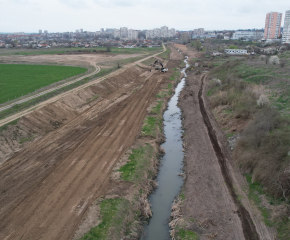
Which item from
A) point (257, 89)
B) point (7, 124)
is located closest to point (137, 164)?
point (7, 124)

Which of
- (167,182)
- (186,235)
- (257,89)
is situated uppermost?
(257,89)

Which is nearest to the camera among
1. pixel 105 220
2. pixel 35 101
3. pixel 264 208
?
pixel 105 220

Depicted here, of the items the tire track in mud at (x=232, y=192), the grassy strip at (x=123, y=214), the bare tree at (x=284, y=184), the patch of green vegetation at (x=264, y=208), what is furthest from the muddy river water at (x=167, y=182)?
the bare tree at (x=284, y=184)

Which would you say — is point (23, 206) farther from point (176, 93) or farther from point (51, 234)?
point (176, 93)

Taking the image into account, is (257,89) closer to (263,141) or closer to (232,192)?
(263,141)

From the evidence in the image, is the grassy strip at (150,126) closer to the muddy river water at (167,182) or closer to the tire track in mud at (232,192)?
the muddy river water at (167,182)

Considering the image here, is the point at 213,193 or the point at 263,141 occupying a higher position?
the point at 263,141
